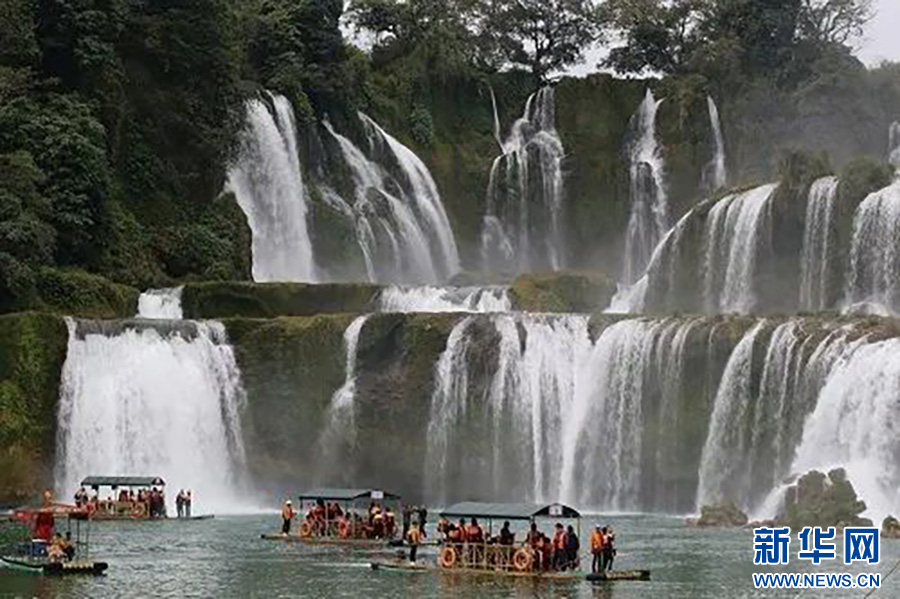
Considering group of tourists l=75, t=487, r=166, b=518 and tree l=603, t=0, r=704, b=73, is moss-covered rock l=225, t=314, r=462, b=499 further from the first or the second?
tree l=603, t=0, r=704, b=73

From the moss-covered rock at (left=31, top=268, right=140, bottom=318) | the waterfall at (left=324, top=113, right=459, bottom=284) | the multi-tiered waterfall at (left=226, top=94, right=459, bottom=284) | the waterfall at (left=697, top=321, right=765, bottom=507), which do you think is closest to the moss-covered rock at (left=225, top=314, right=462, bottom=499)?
the moss-covered rock at (left=31, top=268, right=140, bottom=318)

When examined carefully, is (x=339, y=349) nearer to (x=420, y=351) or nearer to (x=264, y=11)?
(x=420, y=351)

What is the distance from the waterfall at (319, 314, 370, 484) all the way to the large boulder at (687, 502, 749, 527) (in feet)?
54.8

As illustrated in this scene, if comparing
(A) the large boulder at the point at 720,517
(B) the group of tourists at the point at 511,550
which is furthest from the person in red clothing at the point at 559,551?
(A) the large boulder at the point at 720,517

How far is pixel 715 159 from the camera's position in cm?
10556

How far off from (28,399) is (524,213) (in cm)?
4622

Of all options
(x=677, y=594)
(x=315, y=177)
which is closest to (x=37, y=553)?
(x=677, y=594)

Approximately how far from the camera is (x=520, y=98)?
11300cm

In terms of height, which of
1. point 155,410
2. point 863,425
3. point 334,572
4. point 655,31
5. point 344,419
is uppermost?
point 655,31

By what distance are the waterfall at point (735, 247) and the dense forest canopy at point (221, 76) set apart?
21.3 meters

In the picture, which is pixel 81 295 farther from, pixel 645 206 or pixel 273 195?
pixel 645 206

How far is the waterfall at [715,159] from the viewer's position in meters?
105

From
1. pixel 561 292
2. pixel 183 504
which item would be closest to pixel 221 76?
pixel 561 292

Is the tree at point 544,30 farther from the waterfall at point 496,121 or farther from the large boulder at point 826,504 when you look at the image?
the large boulder at point 826,504
